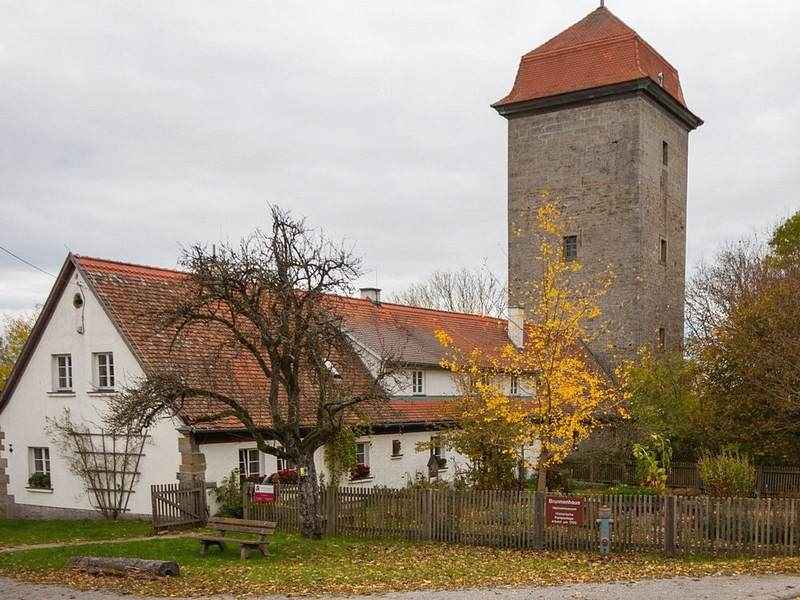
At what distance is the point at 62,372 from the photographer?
80.5 ft

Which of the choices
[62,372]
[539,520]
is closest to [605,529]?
[539,520]

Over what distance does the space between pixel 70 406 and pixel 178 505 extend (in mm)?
5626

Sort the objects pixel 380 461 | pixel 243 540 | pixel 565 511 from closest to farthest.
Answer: pixel 243 540, pixel 565 511, pixel 380 461

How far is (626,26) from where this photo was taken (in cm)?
3684

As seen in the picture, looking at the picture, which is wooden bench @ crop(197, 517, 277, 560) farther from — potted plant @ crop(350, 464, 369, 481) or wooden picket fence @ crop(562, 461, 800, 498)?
wooden picket fence @ crop(562, 461, 800, 498)

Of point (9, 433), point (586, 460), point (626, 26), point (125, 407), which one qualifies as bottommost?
point (586, 460)

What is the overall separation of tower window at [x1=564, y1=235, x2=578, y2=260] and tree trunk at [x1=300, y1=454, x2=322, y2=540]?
2111cm

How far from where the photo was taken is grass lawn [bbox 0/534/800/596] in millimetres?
13477

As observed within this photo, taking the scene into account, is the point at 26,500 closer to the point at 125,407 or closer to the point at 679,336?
the point at 125,407

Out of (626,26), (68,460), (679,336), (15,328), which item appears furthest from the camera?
(15,328)

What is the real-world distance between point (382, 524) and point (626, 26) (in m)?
26.2

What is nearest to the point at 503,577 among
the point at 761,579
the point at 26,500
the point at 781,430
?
the point at 761,579

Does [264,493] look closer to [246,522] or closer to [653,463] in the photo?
[246,522]

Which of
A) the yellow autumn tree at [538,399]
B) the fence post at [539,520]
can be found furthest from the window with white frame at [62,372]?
the fence post at [539,520]
